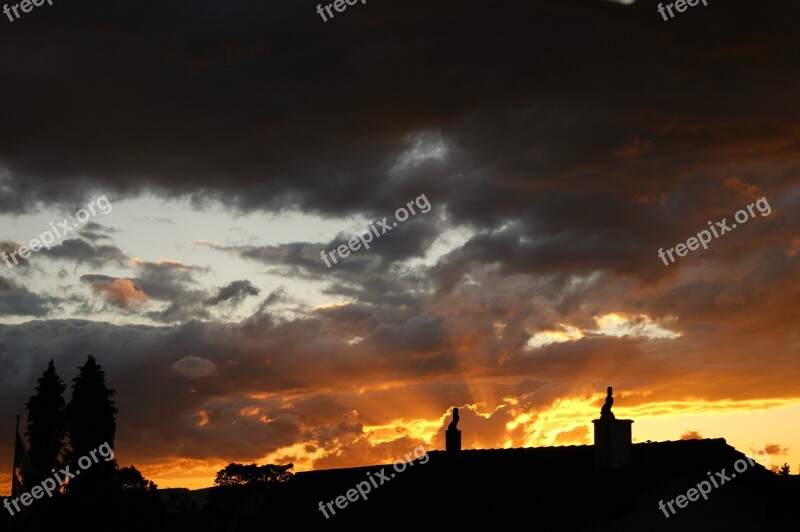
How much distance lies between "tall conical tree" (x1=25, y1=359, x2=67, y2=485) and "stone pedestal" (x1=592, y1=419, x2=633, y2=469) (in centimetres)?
5676

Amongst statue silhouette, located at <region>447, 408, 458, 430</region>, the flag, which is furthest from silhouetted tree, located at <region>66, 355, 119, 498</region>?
statue silhouette, located at <region>447, 408, 458, 430</region>

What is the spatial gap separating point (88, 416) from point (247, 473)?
8571cm

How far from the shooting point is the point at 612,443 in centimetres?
2838

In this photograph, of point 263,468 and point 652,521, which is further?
point 263,468

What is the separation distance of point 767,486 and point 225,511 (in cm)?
3343

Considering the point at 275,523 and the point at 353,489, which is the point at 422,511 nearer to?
the point at 353,489

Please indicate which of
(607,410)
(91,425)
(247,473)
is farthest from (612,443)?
(247,473)

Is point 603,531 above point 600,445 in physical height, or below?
below

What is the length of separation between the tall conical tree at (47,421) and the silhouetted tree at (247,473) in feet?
249

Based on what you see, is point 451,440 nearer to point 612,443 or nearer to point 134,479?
point 612,443

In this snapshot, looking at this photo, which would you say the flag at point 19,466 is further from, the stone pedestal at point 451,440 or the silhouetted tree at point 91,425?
the silhouetted tree at point 91,425

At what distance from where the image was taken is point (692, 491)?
27250 millimetres

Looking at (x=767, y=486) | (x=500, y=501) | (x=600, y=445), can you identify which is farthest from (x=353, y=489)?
(x=767, y=486)

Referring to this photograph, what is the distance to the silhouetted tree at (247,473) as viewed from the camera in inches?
5984
